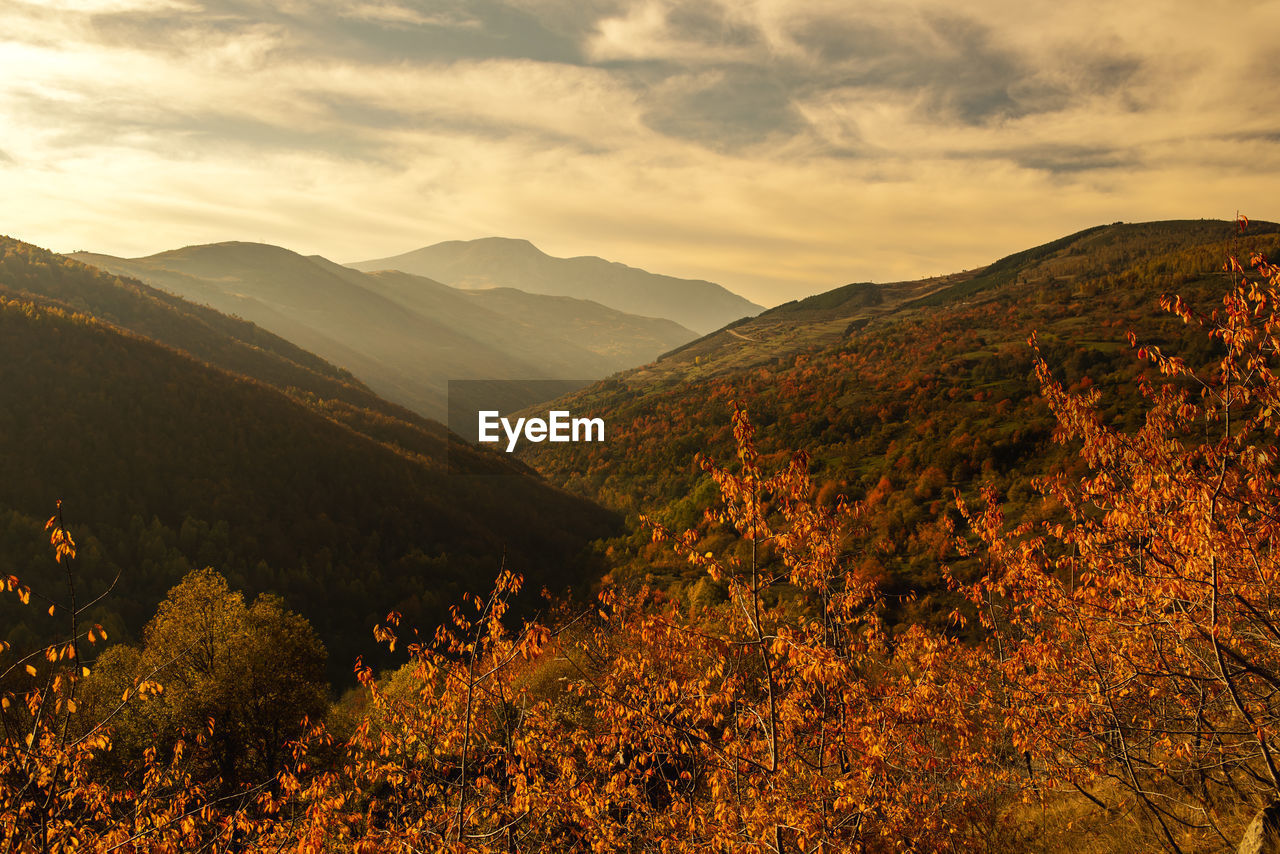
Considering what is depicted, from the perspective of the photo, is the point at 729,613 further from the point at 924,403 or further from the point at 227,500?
the point at 924,403

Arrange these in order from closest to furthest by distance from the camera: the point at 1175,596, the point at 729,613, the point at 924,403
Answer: the point at 1175,596, the point at 729,613, the point at 924,403

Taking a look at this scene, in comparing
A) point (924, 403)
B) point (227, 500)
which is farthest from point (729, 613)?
point (924, 403)

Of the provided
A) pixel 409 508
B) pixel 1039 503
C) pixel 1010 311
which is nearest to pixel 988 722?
pixel 1039 503

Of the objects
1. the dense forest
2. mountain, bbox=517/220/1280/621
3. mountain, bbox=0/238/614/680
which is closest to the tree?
the dense forest

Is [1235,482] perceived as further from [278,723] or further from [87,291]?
[87,291]

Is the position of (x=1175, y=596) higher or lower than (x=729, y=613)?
higher
